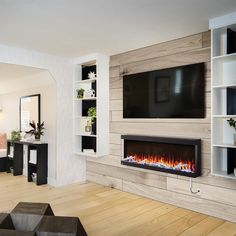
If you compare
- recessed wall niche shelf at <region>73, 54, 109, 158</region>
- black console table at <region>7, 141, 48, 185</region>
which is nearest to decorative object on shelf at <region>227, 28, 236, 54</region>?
recessed wall niche shelf at <region>73, 54, 109, 158</region>

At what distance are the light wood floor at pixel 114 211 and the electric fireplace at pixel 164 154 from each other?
0.52 meters

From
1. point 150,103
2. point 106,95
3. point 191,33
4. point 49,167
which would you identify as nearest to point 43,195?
point 49,167

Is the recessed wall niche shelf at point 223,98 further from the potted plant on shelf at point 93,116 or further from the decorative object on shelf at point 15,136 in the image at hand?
the decorative object on shelf at point 15,136

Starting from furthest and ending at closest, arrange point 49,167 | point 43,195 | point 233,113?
point 49,167
point 43,195
point 233,113

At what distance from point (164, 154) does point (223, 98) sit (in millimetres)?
1118

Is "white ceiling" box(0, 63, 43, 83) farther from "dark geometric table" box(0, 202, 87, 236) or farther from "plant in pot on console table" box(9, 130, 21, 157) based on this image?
"dark geometric table" box(0, 202, 87, 236)

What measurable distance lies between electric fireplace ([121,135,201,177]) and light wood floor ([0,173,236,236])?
516 millimetres

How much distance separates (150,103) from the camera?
363cm

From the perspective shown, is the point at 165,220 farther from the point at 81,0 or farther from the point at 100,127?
the point at 81,0

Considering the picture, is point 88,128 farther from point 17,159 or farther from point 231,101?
point 231,101

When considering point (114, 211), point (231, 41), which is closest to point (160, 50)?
point (231, 41)

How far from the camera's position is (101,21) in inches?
107

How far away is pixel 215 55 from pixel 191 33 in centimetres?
58

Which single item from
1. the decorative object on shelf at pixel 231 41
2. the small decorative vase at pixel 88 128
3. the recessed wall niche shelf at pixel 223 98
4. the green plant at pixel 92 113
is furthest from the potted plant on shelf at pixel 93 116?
the decorative object on shelf at pixel 231 41
